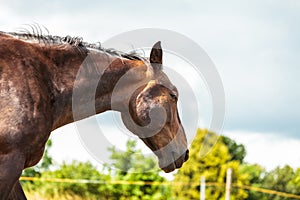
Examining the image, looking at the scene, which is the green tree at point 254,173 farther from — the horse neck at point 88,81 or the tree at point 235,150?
the horse neck at point 88,81

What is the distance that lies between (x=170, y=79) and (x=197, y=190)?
76.3 feet

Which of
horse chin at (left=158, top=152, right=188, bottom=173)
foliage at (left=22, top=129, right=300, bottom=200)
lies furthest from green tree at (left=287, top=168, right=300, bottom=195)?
horse chin at (left=158, top=152, right=188, bottom=173)

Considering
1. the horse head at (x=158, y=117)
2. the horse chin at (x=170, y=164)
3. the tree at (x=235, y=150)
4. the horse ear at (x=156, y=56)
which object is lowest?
the horse chin at (x=170, y=164)

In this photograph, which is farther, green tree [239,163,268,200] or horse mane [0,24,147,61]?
green tree [239,163,268,200]

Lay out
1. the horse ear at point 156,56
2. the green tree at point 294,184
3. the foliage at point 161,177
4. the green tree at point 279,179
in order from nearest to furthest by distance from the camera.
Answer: the horse ear at point 156,56 < the foliage at point 161,177 < the green tree at point 294,184 < the green tree at point 279,179

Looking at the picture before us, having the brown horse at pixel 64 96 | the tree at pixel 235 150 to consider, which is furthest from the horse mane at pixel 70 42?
the tree at pixel 235 150

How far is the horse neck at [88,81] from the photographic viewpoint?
619 centimetres

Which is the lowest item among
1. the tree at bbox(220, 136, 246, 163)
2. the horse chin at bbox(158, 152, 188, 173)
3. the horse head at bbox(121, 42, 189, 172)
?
the horse chin at bbox(158, 152, 188, 173)

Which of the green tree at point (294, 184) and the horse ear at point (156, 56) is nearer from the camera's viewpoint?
the horse ear at point (156, 56)

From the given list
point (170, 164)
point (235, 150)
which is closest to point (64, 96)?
point (170, 164)

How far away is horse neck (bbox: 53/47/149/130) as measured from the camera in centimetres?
619

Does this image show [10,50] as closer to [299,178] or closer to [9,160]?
[9,160]

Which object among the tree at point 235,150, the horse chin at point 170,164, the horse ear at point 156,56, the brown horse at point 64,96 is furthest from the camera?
the tree at point 235,150

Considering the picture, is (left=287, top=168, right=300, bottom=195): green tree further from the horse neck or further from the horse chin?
the horse neck
